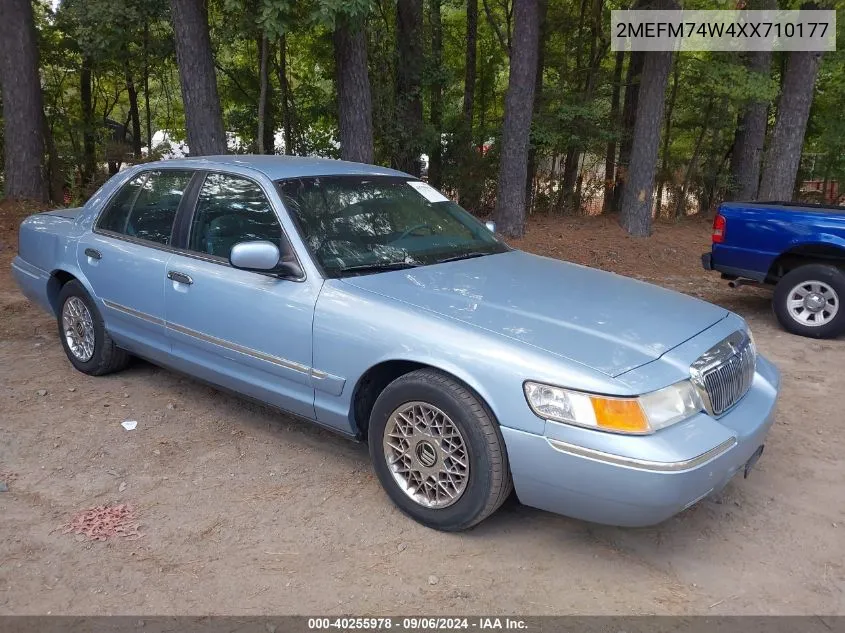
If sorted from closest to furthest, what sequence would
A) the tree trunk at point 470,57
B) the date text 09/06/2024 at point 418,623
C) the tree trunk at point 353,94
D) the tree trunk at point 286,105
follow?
1. the date text 09/06/2024 at point 418,623
2. the tree trunk at point 353,94
3. the tree trunk at point 286,105
4. the tree trunk at point 470,57

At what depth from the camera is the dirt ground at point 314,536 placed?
286 centimetres

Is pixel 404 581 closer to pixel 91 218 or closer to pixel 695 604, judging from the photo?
pixel 695 604

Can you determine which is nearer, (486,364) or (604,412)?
(604,412)

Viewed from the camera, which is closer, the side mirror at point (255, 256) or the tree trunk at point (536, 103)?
the side mirror at point (255, 256)

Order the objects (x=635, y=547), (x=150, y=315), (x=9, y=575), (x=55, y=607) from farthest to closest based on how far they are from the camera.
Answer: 1. (x=150, y=315)
2. (x=635, y=547)
3. (x=9, y=575)
4. (x=55, y=607)

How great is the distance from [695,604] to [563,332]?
1.23m

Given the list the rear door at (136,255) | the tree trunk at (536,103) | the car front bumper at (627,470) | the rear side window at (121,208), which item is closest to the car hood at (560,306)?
the car front bumper at (627,470)

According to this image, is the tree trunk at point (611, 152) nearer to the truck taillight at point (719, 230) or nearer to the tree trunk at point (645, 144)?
the tree trunk at point (645, 144)

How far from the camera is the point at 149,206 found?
4.69 meters

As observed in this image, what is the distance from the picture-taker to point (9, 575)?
9.66 ft

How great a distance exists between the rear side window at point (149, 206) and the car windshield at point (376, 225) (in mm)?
931

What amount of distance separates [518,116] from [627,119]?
4514 millimetres

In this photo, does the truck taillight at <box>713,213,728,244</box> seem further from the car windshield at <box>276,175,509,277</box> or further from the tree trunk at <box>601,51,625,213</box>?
the tree trunk at <box>601,51,625,213</box>

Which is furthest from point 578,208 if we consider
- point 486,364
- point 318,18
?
point 486,364
